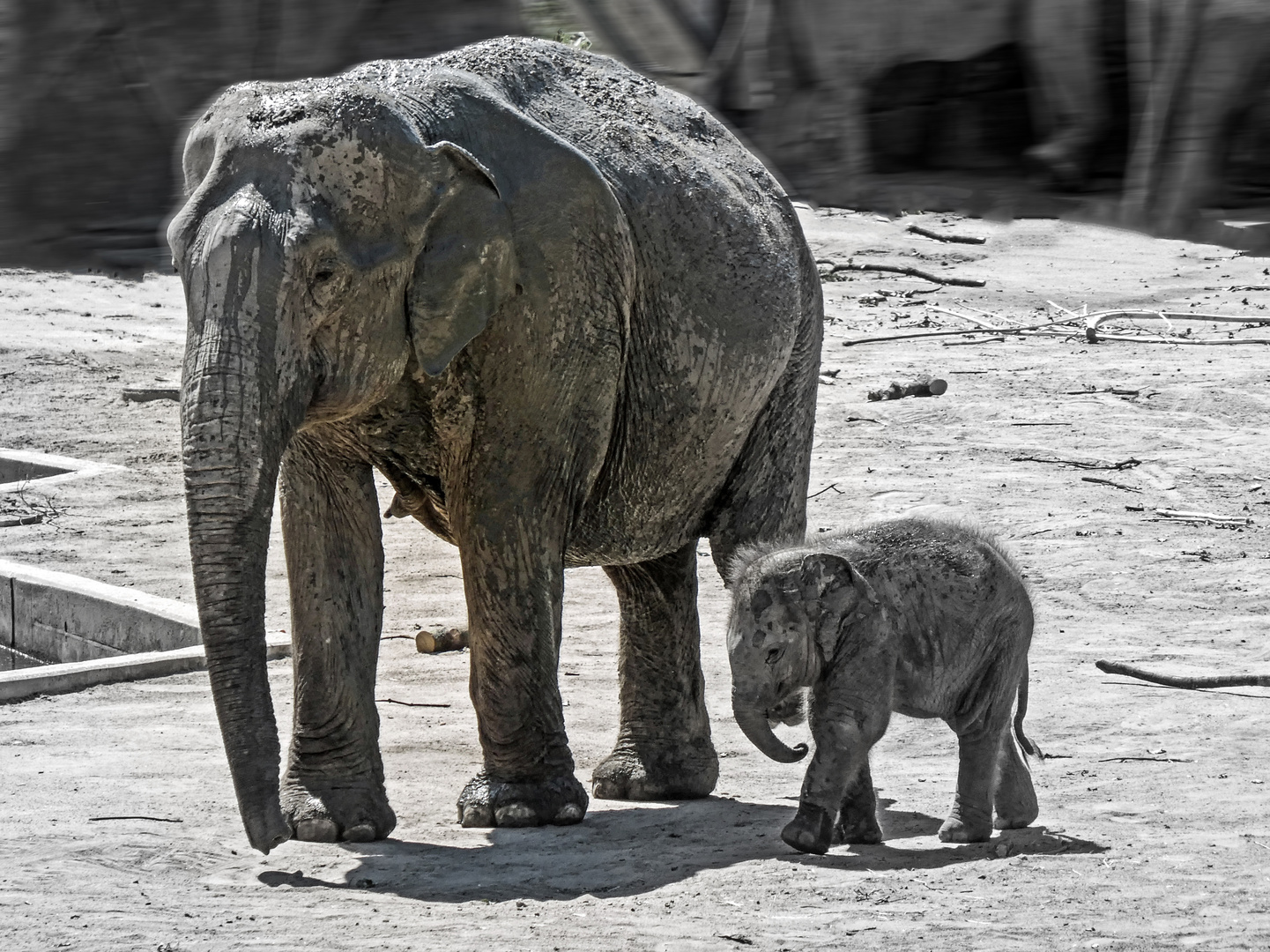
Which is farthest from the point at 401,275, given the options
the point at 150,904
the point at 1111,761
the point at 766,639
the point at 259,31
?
the point at 259,31

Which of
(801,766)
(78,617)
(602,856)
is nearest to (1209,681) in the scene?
(801,766)

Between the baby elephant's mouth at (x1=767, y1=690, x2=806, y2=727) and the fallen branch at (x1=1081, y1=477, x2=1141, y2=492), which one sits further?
the fallen branch at (x1=1081, y1=477, x2=1141, y2=492)

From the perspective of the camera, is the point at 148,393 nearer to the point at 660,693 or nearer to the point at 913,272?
the point at 913,272

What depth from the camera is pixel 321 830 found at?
614 cm

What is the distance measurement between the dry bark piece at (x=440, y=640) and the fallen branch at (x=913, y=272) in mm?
8103

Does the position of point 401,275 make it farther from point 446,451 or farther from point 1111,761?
point 1111,761

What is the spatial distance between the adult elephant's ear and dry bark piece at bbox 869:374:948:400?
7.60 meters

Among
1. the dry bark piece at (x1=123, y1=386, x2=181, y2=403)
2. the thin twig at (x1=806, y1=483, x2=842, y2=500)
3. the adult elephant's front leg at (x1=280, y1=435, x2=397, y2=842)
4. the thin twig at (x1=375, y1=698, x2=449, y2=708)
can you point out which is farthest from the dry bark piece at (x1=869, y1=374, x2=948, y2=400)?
the adult elephant's front leg at (x1=280, y1=435, x2=397, y2=842)

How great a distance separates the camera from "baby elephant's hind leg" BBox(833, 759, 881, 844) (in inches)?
233

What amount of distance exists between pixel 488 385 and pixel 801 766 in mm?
2109

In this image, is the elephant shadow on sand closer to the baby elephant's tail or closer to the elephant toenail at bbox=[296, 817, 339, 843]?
the elephant toenail at bbox=[296, 817, 339, 843]

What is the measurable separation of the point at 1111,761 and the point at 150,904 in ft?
10.4

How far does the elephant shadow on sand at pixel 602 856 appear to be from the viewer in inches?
220

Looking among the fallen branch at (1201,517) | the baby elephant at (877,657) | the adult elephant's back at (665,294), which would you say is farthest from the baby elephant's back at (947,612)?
the fallen branch at (1201,517)
